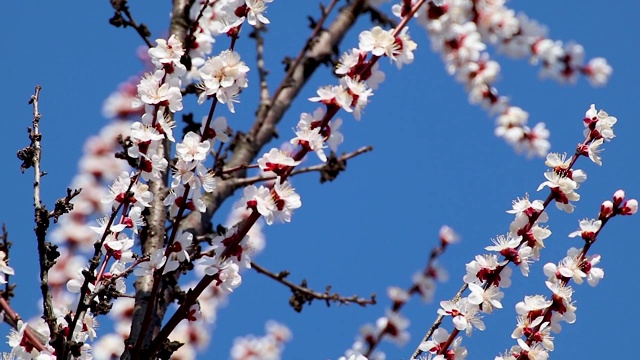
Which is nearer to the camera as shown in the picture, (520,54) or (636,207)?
(636,207)

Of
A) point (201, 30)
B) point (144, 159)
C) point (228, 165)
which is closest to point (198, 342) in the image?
point (228, 165)

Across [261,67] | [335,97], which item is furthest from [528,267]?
[261,67]

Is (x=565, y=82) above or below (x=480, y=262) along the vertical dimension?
above

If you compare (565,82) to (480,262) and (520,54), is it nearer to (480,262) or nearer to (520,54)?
(520,54)

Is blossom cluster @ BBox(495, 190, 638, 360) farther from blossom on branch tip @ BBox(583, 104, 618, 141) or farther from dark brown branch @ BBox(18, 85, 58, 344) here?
dark brown branch @ BBox(18, 85, 58, 344)

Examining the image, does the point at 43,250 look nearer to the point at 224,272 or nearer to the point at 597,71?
the point at 224,272

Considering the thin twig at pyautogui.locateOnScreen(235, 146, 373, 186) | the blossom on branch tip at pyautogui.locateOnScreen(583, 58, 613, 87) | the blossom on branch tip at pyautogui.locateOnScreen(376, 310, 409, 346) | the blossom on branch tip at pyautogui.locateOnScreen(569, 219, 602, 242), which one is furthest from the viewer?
the blossom on branch tip at pyautogui.locateOnScreen(583, 58, 613, 87)

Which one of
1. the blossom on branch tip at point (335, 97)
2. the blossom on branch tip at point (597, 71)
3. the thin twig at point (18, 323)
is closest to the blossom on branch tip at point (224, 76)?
the blossom on branch tip at point (335, 97)

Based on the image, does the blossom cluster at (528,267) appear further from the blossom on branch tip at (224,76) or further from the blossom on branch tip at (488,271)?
the blossom on branch tip at (224,76)

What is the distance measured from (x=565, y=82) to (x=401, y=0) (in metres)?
3.56

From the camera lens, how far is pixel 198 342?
6.05m

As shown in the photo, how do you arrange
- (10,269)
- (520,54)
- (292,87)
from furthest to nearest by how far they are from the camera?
(520,54)
(292,87)
(10,269)

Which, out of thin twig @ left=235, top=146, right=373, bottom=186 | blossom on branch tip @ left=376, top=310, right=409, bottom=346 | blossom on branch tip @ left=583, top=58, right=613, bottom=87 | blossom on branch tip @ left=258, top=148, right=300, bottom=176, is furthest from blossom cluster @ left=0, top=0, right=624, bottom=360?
blossom on branch tip @ left=583, top=58, right=613, bottom=87

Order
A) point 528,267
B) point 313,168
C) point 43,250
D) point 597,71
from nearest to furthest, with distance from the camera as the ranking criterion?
point 43,250
point 528,267
point 313,168
point 597,71
